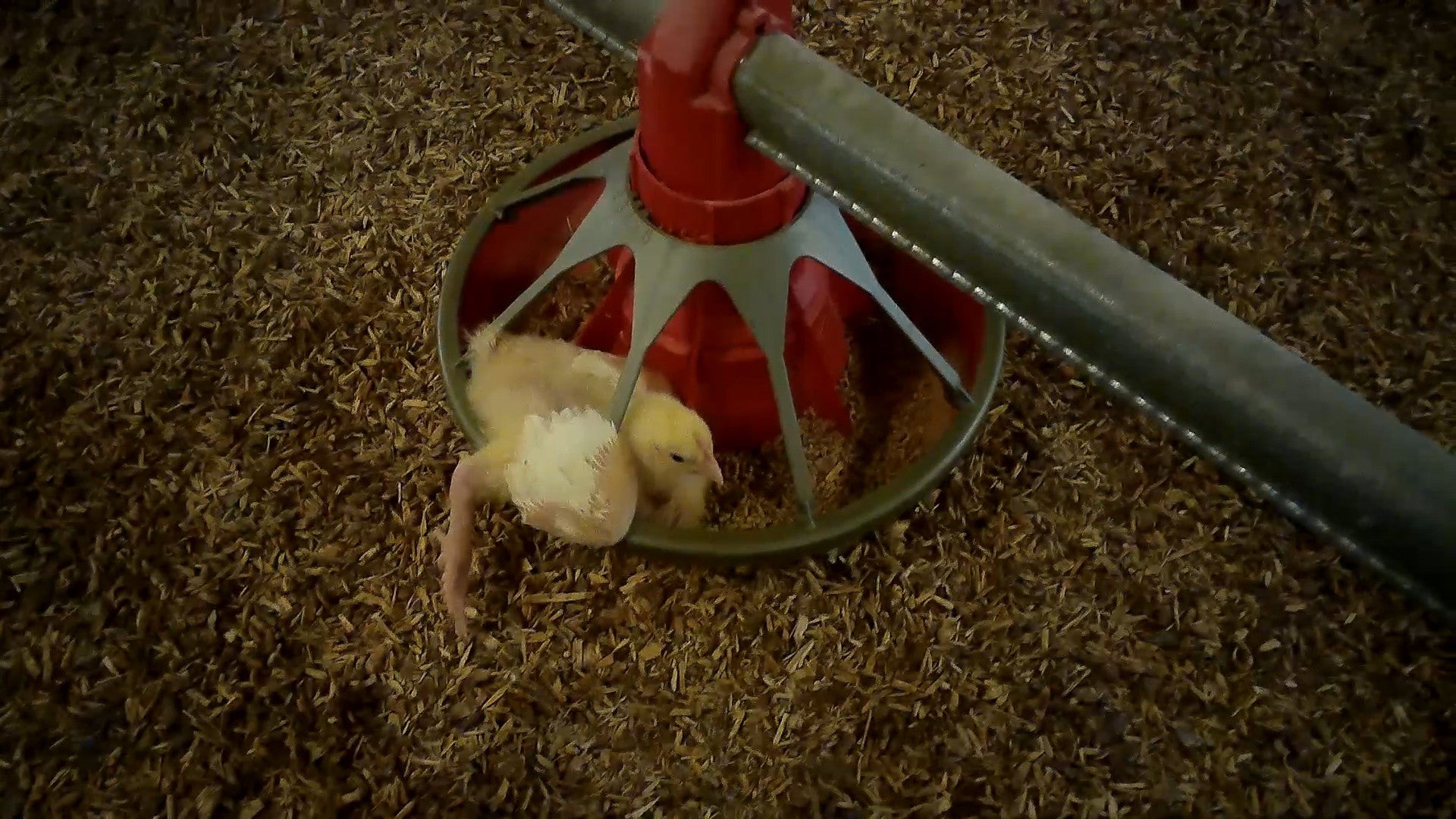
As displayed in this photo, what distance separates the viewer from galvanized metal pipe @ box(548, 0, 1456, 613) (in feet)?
1.77

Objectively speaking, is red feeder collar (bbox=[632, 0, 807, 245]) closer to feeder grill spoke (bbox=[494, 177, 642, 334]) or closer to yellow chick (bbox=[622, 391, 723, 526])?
feeder grill spoke (bbox=[494, 177, 642, 334])

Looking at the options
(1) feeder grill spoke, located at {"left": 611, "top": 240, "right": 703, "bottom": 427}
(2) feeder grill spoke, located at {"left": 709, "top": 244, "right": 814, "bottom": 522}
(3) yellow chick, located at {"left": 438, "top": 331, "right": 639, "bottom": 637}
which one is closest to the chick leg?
(3) yellow chick, located at {"left": 438, "top": 331, "right": 639, "bottom": 637}

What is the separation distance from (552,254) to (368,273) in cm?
26

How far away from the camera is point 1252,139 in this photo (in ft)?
5.08

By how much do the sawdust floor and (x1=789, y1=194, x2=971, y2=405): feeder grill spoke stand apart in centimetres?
17

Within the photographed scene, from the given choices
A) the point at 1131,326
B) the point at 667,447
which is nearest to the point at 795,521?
the point at 667,447

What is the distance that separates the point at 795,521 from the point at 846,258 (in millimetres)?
274

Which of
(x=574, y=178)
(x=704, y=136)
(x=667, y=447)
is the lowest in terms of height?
(x=667, y=447)

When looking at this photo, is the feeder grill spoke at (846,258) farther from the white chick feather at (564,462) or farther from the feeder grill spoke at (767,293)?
the white chick feather at (564,462)

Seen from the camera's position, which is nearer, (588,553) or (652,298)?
(652,298)

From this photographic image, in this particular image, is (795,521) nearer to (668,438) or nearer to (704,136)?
(668,438)

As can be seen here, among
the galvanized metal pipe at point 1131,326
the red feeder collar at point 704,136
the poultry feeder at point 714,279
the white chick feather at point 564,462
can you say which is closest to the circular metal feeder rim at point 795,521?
the poultry feeder at point 714,279

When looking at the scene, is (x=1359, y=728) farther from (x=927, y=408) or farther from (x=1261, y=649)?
(x=927, y=408)

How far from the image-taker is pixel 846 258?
3.52ft
